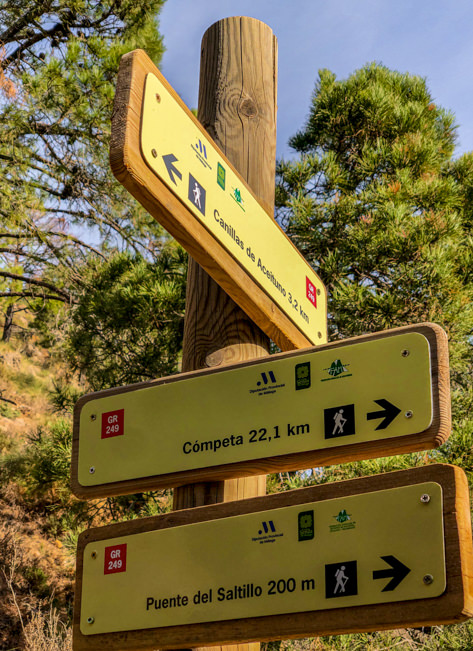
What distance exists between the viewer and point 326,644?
4770mm

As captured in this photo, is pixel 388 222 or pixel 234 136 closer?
pixel 234 136

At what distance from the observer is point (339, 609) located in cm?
130

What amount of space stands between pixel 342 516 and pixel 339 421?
211 millimetres

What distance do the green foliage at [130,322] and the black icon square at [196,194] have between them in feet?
14.0

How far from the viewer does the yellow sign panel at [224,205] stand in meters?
1.43

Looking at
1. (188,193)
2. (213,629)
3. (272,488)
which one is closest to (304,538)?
(213,629)

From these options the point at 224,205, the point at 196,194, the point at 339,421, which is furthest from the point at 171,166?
the point at 339,421

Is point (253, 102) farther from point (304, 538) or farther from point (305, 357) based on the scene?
point (304, 538)

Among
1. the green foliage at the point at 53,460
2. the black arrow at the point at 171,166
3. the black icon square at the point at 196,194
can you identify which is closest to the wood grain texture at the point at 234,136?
the black icon square at the point at 196,194

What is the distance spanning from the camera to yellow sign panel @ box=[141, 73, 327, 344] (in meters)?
1.43

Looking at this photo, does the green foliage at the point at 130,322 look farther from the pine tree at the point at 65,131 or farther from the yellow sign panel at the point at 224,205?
the yellow sign panel at the point at 224,205

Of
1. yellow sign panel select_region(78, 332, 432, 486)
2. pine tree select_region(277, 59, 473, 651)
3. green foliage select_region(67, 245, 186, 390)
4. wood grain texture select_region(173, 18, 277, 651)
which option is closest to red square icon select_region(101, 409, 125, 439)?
yellow sign panel select_region(78, 332, 432, 486)

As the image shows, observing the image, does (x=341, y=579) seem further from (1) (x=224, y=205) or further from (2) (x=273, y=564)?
(1) (x=224, y=205)

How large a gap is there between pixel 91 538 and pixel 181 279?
4507 mm
